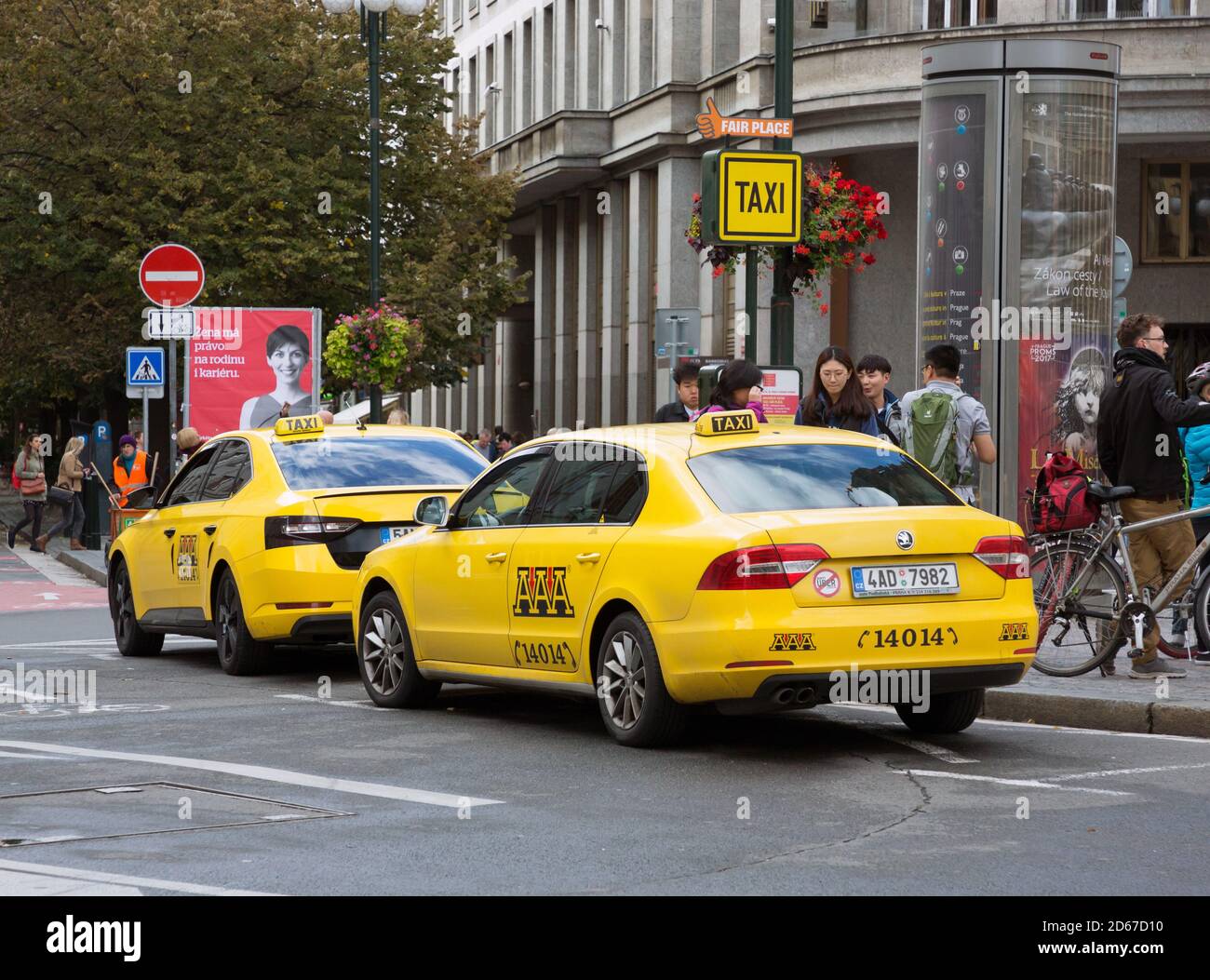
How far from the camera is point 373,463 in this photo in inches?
532

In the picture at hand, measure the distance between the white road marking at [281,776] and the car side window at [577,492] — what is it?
190 centimetres

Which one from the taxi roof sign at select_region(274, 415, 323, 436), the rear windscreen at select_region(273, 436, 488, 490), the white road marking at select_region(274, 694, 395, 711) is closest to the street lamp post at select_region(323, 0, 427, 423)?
the taxi roof sign at select_region(274, 415, 323, 436)

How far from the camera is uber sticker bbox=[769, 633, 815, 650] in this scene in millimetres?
8625

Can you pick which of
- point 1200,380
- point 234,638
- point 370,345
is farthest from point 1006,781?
point 370,345

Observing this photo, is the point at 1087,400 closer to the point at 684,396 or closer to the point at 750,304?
the point at 750,304

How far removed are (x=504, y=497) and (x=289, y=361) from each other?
18184 mm

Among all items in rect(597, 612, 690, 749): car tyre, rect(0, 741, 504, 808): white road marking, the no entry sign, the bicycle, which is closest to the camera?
rect(0, 741, 504, 808): white road marking

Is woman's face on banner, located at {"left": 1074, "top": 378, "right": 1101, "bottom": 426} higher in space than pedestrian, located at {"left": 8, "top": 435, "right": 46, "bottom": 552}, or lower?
higher

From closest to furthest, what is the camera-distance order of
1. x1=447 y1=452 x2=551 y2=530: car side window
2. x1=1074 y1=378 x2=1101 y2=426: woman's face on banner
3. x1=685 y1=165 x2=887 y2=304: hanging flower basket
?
x1=447 y1=452 x2=551 y2=530: car side window, x1=685 y1=165 x2=887 y2=304: hanging flower basket, x1=1074 y1=378 x2=1101 y2=426: woman's face on banner

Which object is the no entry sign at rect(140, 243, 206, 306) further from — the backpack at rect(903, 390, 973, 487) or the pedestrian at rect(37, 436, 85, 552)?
the backpack at rect(903, 390, 973, 487)

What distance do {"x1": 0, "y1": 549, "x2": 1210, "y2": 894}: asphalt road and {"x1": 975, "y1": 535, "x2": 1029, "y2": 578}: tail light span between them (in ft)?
2.76

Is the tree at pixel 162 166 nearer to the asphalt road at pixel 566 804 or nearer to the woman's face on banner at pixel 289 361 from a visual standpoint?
the woman's face on banner at pixel 289 361
